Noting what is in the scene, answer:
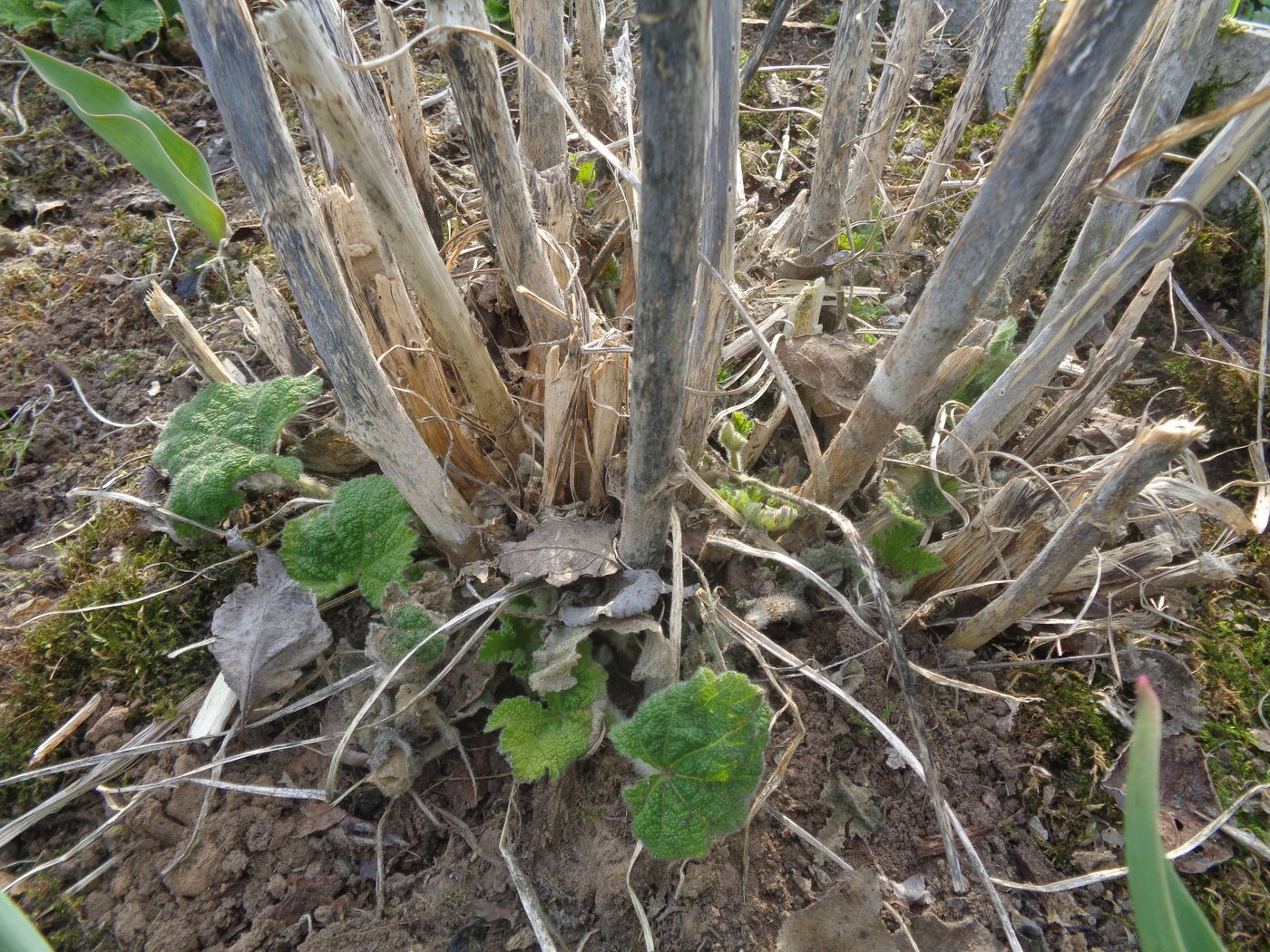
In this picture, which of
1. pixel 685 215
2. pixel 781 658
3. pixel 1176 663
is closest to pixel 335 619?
pixel 781 658

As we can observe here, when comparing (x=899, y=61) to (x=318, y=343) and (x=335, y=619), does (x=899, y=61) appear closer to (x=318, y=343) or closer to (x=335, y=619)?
(x=318, y=343)

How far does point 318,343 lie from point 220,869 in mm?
965

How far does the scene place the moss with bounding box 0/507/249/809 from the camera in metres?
1.42

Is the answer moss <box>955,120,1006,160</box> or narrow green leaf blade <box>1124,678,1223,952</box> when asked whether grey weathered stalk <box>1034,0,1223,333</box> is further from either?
moss <box>955,120,1006,160</box>

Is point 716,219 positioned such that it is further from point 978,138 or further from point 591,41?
point 978,138

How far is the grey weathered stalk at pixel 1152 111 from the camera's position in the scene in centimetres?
123

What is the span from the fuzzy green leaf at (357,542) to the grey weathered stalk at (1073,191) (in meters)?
1.18

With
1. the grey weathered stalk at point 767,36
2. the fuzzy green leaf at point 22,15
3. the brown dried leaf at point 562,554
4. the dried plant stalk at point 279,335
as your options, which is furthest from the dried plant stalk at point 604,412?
the fuzzy green leaf at point 22,15

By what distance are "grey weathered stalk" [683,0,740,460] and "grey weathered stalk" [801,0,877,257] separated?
772mm

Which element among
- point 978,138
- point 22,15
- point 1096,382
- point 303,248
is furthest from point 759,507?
point 22,15

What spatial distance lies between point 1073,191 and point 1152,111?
0.29 m

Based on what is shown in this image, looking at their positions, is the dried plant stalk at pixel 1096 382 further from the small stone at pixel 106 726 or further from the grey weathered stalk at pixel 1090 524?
the small stone at pixel 106 726

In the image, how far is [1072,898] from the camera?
1.18m

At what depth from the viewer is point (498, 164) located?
1189 millimetres
